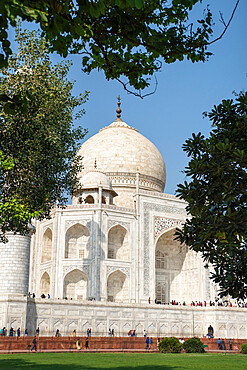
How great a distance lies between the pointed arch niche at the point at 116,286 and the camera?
27.0 meters

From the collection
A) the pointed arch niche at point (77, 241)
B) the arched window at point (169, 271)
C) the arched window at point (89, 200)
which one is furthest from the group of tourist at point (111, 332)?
the arched window at point (89, 200)

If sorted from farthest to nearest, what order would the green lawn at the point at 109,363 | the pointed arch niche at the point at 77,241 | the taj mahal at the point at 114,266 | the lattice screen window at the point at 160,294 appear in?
the lattice screen window at the point at 160,294
the pointed arch niche at the point at 77,241
the taj mahal at the point at 114,266
the green lawn at the point at 109,363

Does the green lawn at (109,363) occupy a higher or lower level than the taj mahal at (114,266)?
lower

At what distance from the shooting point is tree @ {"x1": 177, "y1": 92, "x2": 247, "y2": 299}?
6.18 m

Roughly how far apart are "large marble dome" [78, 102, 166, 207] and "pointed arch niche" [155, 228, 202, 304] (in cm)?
396

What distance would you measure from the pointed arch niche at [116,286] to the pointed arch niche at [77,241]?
224cm

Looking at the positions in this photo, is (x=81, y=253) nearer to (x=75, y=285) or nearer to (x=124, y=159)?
(x=75, y=285)

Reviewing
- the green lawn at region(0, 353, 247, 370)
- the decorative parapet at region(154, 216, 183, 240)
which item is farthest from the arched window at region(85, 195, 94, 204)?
the green lawn at region(0, 353, 247, 370)

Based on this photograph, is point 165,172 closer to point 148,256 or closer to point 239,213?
point 148,256

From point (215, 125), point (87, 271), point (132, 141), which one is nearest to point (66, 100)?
point (215, 125)

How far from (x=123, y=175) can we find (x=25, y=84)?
877 inches

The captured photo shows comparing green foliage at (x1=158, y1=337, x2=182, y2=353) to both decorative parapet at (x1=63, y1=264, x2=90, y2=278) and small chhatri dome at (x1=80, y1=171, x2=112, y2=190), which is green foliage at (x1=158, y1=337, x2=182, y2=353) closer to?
decorative parapet at (x1=63, y1=264, x2=90, y2=278)

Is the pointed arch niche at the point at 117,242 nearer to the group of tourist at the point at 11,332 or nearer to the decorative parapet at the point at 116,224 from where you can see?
the decorative parapet at the point at 116,224

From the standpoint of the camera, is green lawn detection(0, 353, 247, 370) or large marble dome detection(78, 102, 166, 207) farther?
large marble dome detection(78, 102, 166, 207)
